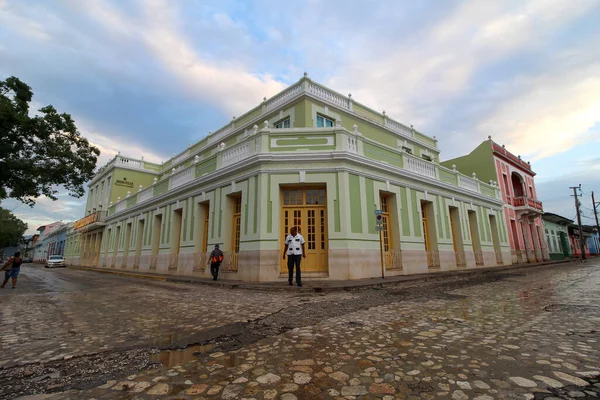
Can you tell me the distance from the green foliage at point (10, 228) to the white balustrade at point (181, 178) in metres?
56.8

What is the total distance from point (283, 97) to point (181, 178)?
714 centimetres

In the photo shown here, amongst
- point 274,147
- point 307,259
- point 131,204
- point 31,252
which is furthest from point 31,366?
point 31,252

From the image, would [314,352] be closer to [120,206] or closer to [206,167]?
[206,167]

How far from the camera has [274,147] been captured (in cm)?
1157

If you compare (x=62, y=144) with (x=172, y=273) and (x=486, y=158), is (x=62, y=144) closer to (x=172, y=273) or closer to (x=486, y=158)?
(x=172, y=273)

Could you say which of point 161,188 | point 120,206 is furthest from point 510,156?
point 120,206

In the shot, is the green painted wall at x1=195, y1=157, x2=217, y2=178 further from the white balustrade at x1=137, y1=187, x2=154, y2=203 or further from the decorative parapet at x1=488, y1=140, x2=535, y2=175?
the decorative parapet at x1=488, y1=140, x2=535, y2=175

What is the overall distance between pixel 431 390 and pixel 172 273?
1504 cm

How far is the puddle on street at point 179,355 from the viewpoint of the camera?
294cm

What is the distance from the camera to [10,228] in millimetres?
53781

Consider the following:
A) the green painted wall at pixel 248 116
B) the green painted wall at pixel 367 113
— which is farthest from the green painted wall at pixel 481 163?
the green painted wall at pixel 248 116

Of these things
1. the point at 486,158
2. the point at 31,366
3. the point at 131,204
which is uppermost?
the point at 486,158

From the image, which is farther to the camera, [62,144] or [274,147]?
[62,144]

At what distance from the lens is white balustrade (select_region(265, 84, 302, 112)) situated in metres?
15.4
